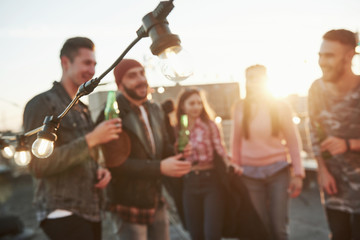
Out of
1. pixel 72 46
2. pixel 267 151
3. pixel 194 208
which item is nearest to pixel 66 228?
pixel 72 46

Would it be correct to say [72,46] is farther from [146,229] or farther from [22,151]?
[146,229]

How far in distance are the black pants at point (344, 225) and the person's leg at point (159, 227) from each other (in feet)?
5.59

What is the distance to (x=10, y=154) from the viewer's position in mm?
1637

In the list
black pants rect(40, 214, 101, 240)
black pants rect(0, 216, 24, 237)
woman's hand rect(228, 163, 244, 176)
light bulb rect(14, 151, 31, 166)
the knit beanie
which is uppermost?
the knit beanie

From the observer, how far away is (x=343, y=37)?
113 inches

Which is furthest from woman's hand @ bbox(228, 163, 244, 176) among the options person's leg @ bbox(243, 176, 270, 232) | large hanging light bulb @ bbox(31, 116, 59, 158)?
large hanging light bulb @ bbox(31, 116, 59, 158)

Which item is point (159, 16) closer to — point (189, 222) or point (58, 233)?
point (58, 233)

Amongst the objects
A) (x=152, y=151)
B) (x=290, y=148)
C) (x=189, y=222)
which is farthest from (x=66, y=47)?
(x=290, y=148)

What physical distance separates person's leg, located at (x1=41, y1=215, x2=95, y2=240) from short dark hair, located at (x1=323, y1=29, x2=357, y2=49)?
2.81 m

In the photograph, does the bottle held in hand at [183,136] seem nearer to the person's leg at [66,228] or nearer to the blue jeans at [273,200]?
the blue jeans at [273,200]

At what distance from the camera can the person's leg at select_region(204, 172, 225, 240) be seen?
3432 millimetres

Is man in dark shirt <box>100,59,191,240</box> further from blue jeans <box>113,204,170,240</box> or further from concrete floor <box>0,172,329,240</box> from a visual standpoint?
concrete floor <box>0,172,329,240</box>

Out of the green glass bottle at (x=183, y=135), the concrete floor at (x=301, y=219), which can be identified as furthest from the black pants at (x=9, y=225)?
the green glass bottle at (x=183, y=135)

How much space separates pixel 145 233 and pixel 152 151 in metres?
0.73
